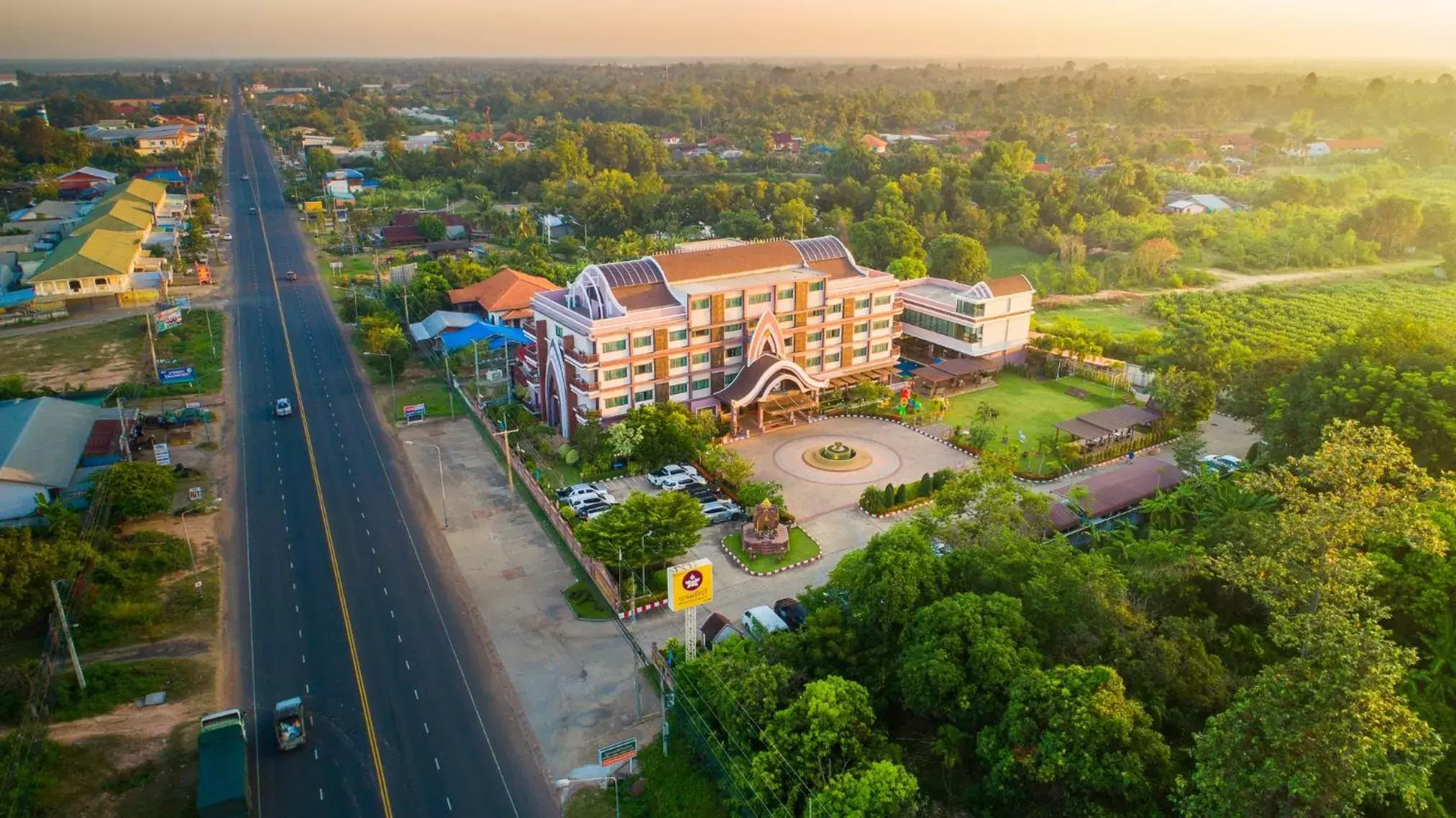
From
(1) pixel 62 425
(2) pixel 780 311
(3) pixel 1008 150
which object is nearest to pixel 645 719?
(2) pixel 780 311

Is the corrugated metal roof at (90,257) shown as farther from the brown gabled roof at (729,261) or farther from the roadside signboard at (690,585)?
the roadside signboard at (690,585)

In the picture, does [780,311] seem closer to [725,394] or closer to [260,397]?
[725,394]

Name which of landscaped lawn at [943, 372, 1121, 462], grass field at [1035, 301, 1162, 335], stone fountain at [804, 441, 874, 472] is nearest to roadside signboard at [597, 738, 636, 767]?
stone fountain at [804, 441, 874, 472]

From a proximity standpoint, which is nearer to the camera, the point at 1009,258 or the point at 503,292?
the point at 503,292

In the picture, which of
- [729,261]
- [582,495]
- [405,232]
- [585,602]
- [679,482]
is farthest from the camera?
[405,232]

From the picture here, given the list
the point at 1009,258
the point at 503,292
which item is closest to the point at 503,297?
the point at 503,292

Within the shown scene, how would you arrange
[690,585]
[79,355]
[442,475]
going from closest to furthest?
[690,585]
[442,475]
[79,355]

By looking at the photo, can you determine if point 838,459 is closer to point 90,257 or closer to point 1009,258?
point 1009,258
